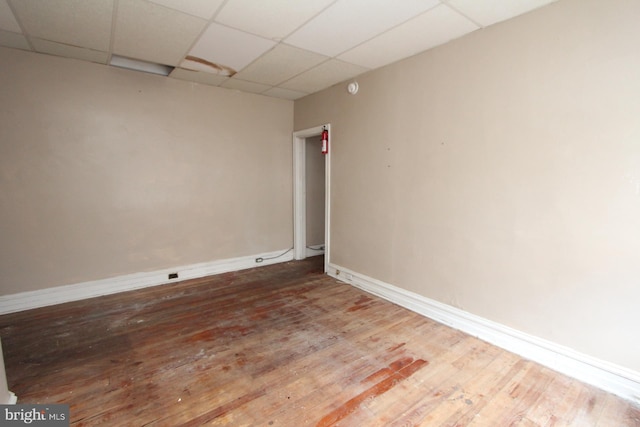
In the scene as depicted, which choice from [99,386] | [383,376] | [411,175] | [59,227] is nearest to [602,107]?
[411,175]

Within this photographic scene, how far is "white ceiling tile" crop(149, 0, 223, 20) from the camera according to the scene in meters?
2.02

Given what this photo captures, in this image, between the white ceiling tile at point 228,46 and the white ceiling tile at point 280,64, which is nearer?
the white ceiling tile at point 228,46

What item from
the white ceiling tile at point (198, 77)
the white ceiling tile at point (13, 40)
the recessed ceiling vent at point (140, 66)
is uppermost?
the recessed ceiling vent at point (140, 66)

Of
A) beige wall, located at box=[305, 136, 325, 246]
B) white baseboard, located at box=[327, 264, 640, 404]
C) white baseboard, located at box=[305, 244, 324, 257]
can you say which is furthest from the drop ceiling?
white baseboard, located at box=[305, 244, 324, 257]

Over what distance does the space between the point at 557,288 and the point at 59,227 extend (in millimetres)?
4632

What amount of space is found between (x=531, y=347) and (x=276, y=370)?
6.30 feet

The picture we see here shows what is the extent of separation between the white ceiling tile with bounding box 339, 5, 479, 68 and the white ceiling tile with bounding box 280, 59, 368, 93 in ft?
0.57

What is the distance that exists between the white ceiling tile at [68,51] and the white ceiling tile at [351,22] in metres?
2.00

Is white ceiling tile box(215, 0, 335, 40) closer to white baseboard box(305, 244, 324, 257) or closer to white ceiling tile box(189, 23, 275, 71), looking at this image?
white ceiling tile box(189, 23, 275, 71)

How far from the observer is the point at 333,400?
180cm

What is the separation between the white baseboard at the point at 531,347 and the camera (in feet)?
6.05

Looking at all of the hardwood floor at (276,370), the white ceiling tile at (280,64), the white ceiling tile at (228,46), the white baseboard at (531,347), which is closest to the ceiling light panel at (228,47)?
the white ceiling tile at (228,46)

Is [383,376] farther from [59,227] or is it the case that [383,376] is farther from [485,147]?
[59,227]

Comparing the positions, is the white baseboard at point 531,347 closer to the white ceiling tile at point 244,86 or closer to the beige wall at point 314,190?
the beige wall at point 314,190
